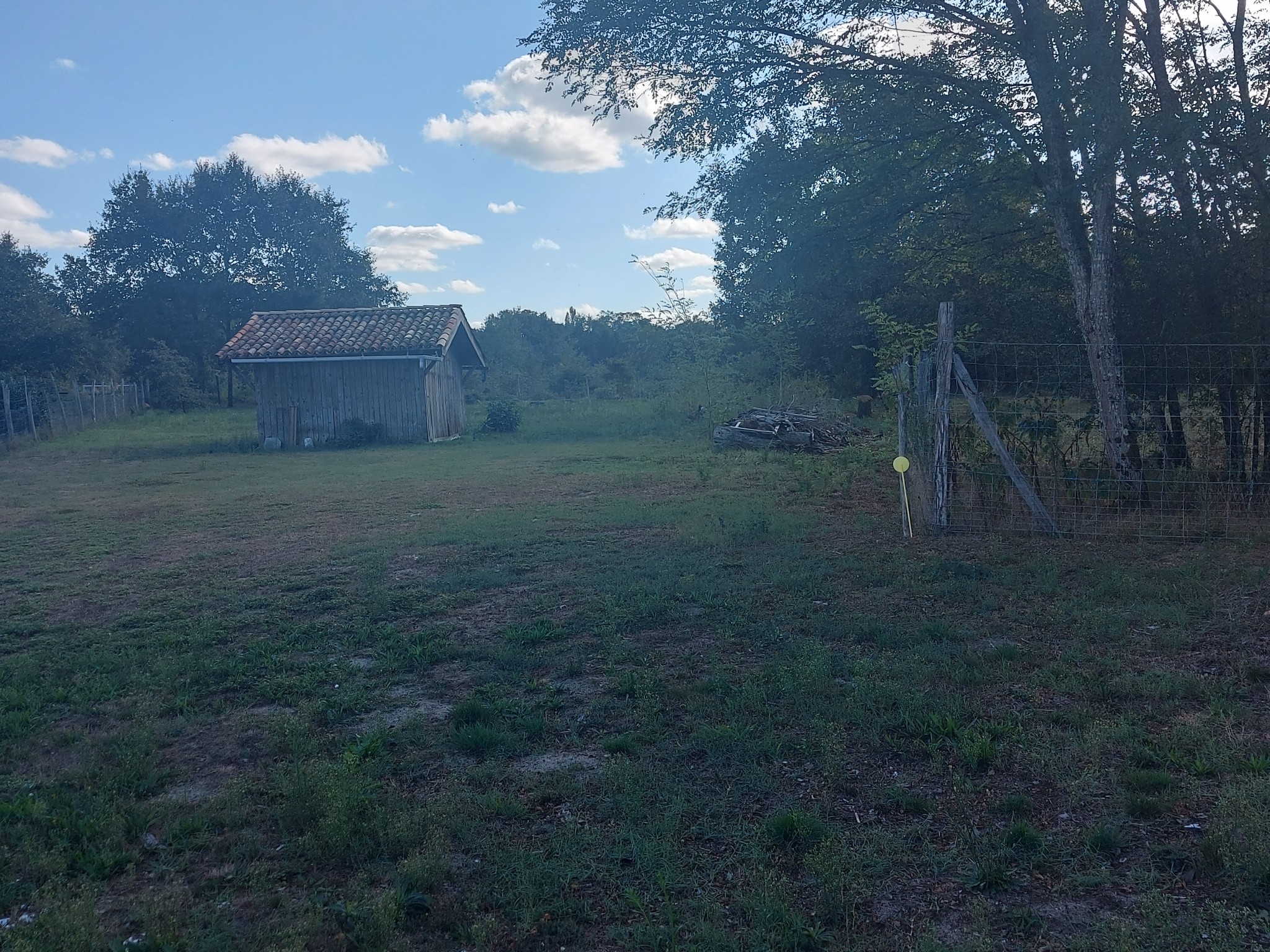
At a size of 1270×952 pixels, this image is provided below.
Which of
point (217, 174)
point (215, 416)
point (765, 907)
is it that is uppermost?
point (217, 174)

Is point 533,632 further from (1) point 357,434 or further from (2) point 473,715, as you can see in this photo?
(1) point 357,434

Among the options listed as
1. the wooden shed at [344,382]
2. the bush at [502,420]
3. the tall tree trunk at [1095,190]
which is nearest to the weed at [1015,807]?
the tall tree trunk at [1095,190]

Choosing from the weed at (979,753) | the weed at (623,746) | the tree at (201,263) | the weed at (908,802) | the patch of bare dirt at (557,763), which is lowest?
the weed at (908,802)

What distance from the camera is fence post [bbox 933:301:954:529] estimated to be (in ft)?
28.6

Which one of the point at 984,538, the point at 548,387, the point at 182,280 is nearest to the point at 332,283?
the point at 182,280

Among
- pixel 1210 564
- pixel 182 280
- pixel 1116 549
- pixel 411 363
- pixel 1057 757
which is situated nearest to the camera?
pixel 1057 757

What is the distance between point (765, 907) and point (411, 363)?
22.1 metres

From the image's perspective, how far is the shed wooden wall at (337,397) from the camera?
23.7 metres

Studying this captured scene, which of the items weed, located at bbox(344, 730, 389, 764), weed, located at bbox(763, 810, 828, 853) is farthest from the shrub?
weed, located at bbox(344, 730, 389, 764)

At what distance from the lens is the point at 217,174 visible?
163ft

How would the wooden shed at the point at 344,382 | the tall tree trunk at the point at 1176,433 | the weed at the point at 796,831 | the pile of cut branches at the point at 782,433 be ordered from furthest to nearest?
the wooden shed at the point at 344,382 < the pile of cut branches at the point at 782,433 < the tall tree trunk at the point at 1176,433 < the weed at the point at 796,831

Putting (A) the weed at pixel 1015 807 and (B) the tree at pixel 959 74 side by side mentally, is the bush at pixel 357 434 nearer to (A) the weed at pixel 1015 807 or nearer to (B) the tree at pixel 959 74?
(B) the tree at pixel 959 74

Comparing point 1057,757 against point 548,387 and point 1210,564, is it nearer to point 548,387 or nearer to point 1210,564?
point 1210,564

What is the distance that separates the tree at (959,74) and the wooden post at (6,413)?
713 inches
